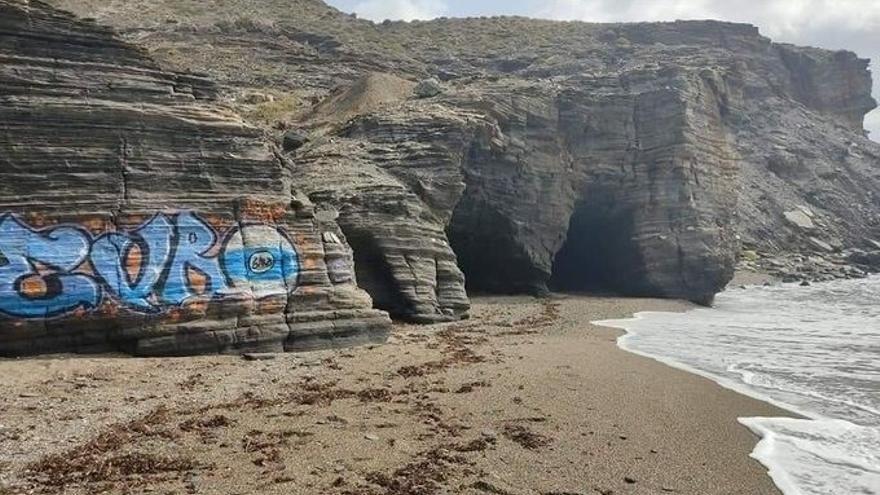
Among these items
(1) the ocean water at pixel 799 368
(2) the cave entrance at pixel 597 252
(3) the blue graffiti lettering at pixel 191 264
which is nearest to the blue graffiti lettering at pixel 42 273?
(3) the blue graffiti lettering at pixel 191 264

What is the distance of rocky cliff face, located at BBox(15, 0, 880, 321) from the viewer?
25.4 m

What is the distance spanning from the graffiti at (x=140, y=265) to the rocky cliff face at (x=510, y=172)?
18.3 ft

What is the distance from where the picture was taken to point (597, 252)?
140ft

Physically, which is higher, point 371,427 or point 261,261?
point 261,261

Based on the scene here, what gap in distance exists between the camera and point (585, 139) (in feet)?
128

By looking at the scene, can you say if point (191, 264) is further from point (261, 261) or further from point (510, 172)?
point (510, 172)

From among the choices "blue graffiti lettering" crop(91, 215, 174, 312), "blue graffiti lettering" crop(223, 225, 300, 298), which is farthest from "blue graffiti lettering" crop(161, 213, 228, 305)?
"blue graffiti lettering" crop(223, 225, 300, 298)

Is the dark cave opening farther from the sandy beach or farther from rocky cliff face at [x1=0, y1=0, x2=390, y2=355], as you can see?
the sandy beach

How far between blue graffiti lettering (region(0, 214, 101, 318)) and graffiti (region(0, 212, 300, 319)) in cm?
2

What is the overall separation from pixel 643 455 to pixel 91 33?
15.8 metres

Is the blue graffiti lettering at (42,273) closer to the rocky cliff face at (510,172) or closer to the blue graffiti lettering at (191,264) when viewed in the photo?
the blue graffiti lettering at (191,264)

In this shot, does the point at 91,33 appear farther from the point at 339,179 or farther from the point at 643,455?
the point at 643,455

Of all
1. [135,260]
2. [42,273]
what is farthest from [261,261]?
[42,273]

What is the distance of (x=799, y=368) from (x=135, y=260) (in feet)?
53.1
